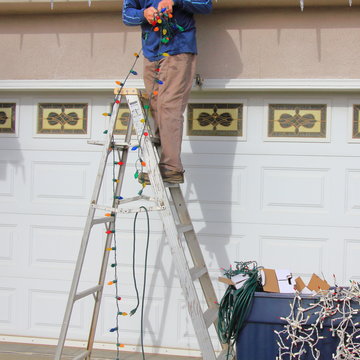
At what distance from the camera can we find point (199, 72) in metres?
4.16

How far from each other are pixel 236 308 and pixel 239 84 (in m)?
1.68

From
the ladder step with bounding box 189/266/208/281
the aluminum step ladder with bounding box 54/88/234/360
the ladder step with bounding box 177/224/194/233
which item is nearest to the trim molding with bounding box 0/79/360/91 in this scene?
A: the aluminum step ladder with bounding box 54/88/234/360

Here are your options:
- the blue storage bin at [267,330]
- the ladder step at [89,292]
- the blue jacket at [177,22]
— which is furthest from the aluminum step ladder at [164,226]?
the blue jacket at [177,22]

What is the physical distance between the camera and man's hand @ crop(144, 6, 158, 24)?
3492 millimetres

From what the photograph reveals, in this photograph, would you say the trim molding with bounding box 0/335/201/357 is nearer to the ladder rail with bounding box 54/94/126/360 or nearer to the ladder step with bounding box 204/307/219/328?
the ladder step with bounding box 204/307/219/328

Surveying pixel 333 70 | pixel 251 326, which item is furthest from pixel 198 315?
pixel 333 70

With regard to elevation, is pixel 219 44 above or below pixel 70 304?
above

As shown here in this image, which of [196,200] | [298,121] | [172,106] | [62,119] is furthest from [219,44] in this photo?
[62,119]

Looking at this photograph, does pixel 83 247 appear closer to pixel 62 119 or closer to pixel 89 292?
pixel 89 292

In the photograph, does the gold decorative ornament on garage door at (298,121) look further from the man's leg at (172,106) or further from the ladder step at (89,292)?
the ladder step at (89,292)

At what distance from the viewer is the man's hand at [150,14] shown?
3.49 meters

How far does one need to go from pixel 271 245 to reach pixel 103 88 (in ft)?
5.68

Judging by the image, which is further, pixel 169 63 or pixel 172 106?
pixel 169 63

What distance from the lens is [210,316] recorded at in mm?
3531
